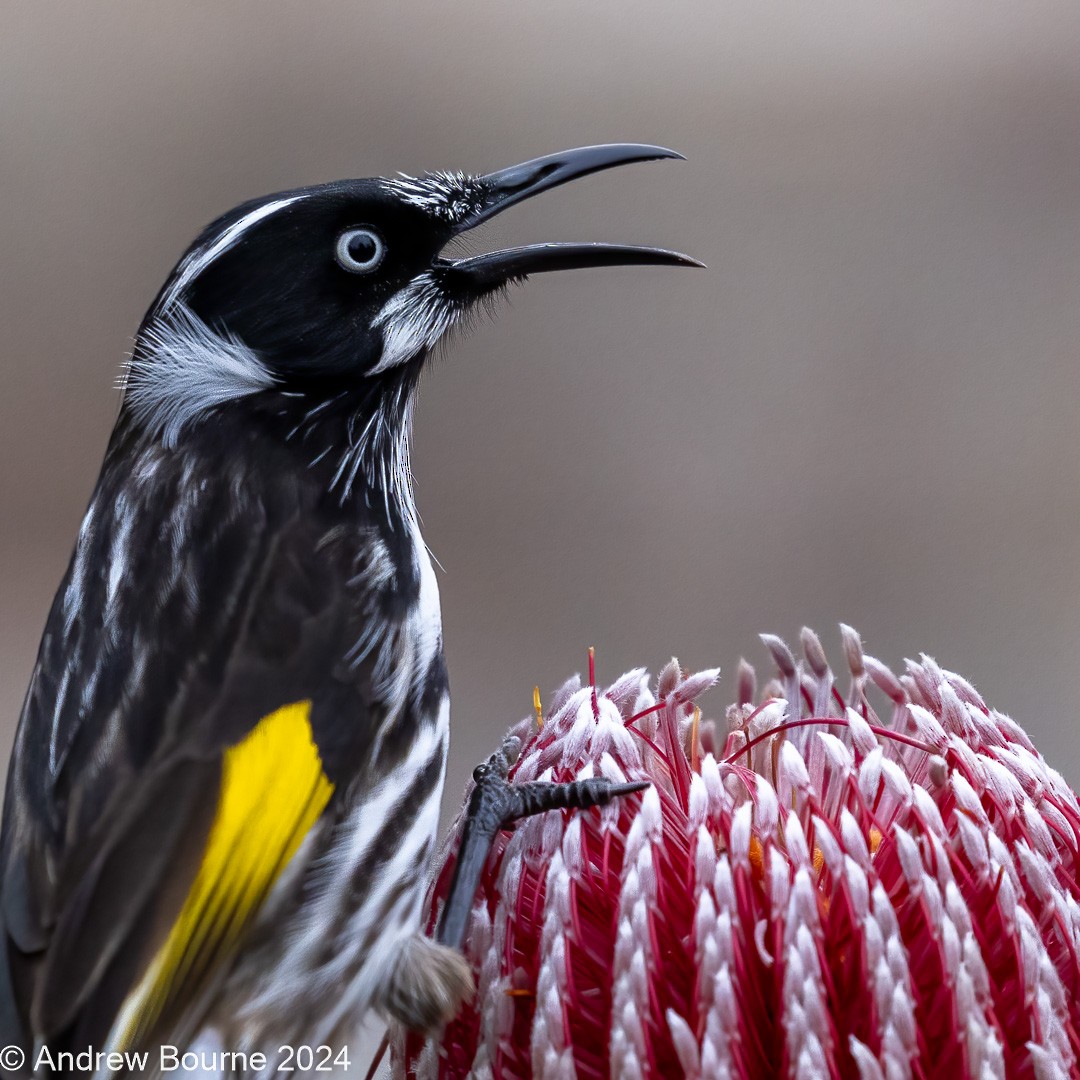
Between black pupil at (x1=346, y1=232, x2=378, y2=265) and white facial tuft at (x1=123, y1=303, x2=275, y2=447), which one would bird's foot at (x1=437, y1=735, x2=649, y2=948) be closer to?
white facial tuft at (x1=123, y1=303, x2=275, y2=447)

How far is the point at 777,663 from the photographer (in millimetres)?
2229

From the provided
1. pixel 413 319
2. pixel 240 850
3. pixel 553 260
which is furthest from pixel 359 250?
pixel 240 850

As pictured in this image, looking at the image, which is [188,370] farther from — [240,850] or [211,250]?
[240,850]

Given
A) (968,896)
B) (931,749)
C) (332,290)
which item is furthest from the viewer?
(332,290)

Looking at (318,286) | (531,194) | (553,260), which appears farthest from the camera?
(531,194)

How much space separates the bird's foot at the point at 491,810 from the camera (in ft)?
5.70

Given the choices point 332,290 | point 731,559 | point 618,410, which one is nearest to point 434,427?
point 618,410

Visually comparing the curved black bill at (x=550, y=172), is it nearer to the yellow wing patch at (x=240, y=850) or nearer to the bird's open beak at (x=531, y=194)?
the bird's open beak at (x=531, y=194)

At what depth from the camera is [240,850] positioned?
1757 mm

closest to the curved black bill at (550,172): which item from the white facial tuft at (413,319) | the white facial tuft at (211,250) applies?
the white facial tuft at (413,319)

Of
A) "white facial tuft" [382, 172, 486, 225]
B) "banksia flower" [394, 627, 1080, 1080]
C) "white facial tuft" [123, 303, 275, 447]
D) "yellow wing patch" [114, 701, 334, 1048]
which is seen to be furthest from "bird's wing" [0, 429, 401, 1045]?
"white facial tuft" [382, 172, 486, 225]

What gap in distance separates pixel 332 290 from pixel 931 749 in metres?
1.13

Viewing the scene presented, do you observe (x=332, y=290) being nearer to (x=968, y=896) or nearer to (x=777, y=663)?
(x=777, y=663)

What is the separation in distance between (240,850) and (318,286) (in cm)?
88
